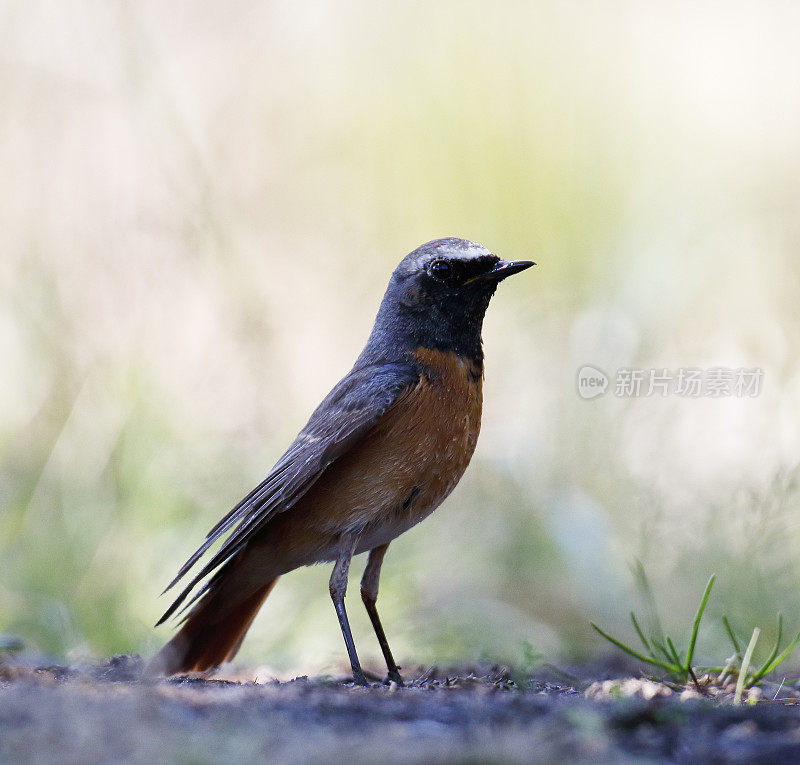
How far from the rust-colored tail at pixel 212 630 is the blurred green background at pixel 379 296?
0.70m

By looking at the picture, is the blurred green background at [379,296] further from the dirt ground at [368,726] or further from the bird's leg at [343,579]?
the dirt ground at [368,726]

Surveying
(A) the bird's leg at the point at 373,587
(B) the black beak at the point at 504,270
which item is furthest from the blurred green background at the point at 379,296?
(B) the black beak at the point at 504,270

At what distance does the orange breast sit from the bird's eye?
1.64 ft

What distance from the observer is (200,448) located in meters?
7.09

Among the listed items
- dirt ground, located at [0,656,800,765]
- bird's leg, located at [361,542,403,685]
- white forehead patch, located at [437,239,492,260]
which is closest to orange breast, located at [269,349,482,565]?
bird's leg, located at [361,542,403,685]

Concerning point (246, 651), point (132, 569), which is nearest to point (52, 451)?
point (132, 569)

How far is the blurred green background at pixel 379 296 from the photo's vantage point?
614cm

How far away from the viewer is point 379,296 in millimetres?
8828

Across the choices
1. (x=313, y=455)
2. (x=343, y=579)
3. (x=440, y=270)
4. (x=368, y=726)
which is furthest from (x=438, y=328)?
(x=368, y=726)

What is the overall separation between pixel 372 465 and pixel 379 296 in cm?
450

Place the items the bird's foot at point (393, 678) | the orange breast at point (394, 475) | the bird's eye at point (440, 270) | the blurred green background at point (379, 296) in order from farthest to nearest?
the blurred green background at point (379, 296)
the bird's eye at point (440, 270)
the orange breast at point (394, 475)
the bird's foot at point (393, 678)

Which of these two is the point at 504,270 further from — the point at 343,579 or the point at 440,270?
the point at 343,579

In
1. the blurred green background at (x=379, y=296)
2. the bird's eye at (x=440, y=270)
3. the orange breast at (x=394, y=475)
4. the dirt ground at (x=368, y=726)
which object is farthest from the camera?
the blurred green background at (x=379, y=296)

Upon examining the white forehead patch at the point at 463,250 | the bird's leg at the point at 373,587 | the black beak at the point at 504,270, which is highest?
the white forehead patch at the point at 463,250
